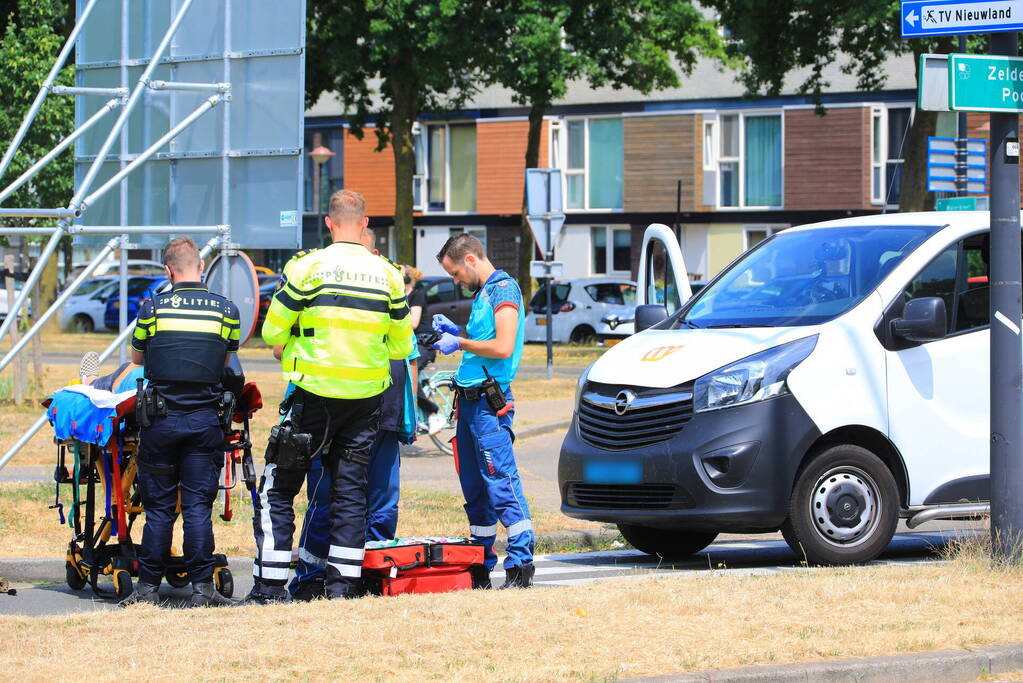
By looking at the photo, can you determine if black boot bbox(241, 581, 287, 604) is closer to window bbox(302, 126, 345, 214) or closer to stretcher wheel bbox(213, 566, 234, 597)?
stretcher wheel bbox(213, 566, 234, 597)

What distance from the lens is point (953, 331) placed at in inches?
377

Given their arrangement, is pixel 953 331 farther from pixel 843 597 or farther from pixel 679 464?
pixel 843 597

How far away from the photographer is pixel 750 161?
4622 centimetres

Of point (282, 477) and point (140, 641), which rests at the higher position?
point (282, 477)

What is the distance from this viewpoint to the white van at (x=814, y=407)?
8.96m

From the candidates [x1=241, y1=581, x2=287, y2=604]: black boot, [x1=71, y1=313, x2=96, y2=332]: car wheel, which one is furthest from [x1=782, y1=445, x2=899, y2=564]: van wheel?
[x1=71, y1=313, x2=96, y2=332]: car wheel

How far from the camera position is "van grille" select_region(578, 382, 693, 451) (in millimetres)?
9062

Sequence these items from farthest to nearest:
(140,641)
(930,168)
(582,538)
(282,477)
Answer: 1. (930,168)
2. (582,538)
3. (282,477)
4. (140,641)

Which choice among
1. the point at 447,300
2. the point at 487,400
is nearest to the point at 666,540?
the point at 487,400

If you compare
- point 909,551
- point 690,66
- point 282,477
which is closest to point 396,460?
point 282,477

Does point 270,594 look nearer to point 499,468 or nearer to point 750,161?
point 499,468

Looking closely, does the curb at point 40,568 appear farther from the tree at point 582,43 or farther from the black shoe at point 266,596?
the tree at point 582,43

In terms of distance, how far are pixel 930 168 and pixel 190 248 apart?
1505 centimetres

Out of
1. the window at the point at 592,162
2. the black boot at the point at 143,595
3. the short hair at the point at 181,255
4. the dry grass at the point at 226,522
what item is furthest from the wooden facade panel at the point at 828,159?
the black boot at the point at 143,595
